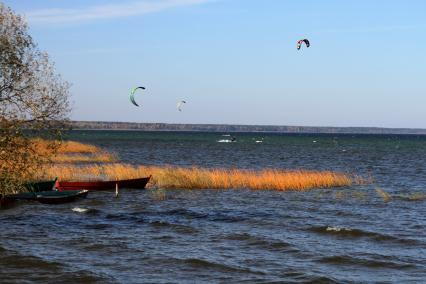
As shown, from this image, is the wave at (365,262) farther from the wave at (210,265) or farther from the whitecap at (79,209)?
the whitecap at (79,209)

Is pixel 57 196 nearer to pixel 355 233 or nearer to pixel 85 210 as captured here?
pixel 85 210

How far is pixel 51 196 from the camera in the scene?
32.6 m

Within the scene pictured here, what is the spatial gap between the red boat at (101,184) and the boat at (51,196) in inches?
130

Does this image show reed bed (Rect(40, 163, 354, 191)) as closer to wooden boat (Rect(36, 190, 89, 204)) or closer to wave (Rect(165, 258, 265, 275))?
wooden boat (Rect(36, 190, 89, 204))

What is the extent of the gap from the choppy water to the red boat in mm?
2409

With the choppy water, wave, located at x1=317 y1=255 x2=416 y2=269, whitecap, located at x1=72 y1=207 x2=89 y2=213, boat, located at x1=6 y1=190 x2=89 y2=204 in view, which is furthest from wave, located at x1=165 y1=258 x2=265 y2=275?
boat, located at x1=6 y1=190 x2=89 y2=204

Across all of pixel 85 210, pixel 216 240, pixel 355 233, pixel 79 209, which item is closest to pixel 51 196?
pixel 79 209

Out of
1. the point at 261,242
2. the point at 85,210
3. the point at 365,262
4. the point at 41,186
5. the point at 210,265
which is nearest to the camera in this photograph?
the point at 210,265

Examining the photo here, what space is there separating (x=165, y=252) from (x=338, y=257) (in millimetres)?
5618

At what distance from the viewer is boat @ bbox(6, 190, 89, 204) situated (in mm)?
32031

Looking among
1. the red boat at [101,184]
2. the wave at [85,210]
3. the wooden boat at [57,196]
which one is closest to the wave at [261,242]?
the wave at [85,210]

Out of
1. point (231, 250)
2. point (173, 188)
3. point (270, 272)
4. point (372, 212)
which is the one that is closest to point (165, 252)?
point (231, 250)

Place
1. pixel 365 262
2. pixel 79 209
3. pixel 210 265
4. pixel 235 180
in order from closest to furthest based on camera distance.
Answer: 1. pixel 210 265
2. pixel 365 262
3. pixel 79 209
4. pixel 235 180

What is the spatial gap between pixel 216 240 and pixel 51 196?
12629 millimetres
